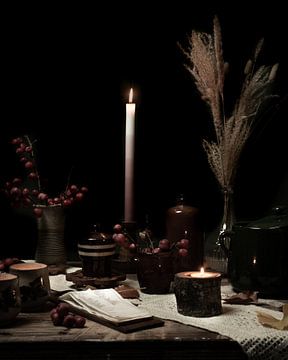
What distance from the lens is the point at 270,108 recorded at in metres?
1.73

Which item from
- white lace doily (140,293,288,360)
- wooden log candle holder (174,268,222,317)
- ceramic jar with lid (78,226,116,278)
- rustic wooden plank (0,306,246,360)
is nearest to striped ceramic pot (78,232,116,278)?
ceramic jar with lid (78,226,116,278)

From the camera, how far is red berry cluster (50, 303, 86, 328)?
969mm

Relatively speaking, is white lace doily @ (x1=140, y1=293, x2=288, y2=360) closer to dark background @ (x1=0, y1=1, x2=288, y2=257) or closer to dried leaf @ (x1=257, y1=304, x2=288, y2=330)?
dried leaf @ (x1=257, y1=304, x2=288, y2=330)

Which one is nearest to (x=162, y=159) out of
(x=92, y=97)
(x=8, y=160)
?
(x=92, y=97)

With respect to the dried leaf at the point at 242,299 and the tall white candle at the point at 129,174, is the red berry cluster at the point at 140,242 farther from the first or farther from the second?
the dried leaf at the point at 242,299

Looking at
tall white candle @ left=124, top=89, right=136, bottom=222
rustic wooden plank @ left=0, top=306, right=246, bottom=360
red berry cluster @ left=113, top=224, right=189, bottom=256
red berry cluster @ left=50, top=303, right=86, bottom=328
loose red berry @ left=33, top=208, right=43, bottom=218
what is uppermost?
tall white candle @ left=124, top=89, right=136, bottom=222

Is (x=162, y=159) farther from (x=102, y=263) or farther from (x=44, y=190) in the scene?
(x=102, y=263)

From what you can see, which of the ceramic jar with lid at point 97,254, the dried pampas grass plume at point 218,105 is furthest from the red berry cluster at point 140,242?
the dried pampas grass plume at point 218,105

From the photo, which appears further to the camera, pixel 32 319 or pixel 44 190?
pixel 44 190

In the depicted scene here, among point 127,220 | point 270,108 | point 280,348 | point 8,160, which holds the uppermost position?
point 270,108

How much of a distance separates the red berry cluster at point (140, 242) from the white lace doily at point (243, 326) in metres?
0.11

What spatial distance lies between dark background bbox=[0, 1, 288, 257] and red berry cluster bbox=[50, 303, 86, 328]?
2.46 feet

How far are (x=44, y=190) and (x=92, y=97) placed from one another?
11.9 inches

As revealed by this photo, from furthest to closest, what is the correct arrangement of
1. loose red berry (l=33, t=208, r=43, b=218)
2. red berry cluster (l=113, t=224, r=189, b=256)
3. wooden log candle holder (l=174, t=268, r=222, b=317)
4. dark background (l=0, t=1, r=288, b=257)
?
dark background (l=0, t=1, r=288, b=257)
loose red berry (l=33, t=208, r=43, b=218)
red berry cluster (l=113, t=224, r=189, b=256)
wooden log candle holder (l=174, t=268, r=222, b=317)
